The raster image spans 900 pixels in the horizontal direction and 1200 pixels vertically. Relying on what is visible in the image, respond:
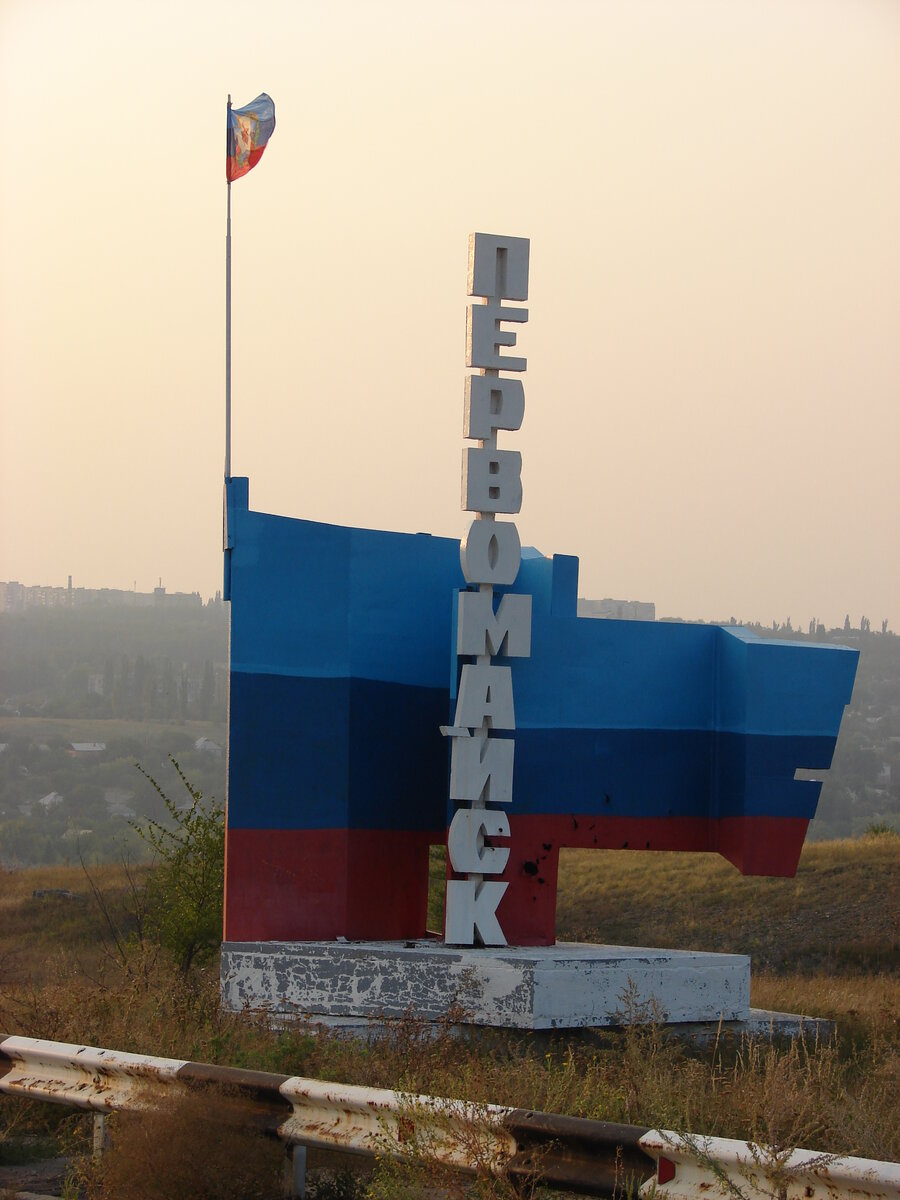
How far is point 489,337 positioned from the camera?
13.0 m

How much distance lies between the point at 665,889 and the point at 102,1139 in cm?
2752

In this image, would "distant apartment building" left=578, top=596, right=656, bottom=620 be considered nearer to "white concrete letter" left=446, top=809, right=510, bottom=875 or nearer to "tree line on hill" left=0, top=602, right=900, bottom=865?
"white concrete letter" left=446, top=809, right=510, bottom=875

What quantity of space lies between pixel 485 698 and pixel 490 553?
3.91ft

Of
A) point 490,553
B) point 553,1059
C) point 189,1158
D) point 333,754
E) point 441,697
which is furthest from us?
point 441,697

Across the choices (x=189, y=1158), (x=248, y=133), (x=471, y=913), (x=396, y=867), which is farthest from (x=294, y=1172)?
(x=248, y=133)

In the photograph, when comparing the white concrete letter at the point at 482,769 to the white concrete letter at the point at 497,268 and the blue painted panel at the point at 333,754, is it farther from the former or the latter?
the white concrete letter at the point at 497,268

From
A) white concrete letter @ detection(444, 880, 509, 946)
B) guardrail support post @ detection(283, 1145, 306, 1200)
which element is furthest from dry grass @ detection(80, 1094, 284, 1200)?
white concrete letter @ detection(444, 880, 509, 946)

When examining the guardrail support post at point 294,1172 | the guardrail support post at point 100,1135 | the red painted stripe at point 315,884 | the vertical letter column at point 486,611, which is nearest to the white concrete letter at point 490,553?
the vertical letter column at point 486,611

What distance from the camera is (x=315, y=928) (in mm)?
12984

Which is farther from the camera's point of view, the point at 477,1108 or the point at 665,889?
the point at 665,889

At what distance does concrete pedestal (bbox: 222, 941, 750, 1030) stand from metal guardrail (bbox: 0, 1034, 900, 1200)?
4.60 m

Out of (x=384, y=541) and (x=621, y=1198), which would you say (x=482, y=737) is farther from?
(x=621, y=1198)

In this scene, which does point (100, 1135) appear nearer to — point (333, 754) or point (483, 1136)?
point (483, 1136)

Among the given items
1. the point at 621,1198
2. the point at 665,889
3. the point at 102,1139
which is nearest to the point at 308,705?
the point at 102,1139
